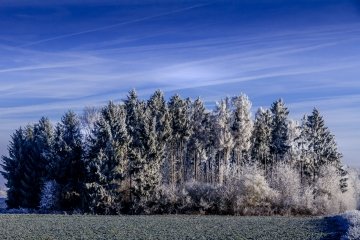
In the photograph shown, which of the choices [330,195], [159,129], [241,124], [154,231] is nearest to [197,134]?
[241,124]

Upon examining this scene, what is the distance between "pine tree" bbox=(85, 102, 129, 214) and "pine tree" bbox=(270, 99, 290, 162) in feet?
122

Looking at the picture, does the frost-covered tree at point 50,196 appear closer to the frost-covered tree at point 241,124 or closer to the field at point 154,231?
A: the field at point 154,231

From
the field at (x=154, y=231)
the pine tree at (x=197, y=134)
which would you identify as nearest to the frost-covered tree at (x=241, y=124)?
→ the pine tree at (x=197, y=134)

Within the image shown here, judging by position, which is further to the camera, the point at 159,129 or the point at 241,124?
the point at 241,124

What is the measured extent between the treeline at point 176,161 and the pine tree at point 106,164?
152 mm

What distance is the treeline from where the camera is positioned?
253ft

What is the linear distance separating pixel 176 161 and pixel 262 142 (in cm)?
1774

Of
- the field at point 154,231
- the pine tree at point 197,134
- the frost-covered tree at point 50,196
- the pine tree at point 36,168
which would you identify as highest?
the pine tree at point 197,134

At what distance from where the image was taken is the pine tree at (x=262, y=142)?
99250 millimetres

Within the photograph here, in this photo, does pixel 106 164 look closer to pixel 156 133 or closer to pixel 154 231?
pixel 156 133

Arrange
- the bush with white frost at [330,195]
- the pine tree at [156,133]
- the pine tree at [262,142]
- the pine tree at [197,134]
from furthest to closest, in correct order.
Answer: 1. the pine tree at [197,134]
2. the pine tree at [262,142]
3. the bush with white frost at [330,195]
4. the pine tree at [156,133]

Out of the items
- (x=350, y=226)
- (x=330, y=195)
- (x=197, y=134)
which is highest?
(x=197, y=134)

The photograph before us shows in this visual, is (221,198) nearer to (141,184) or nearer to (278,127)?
(141,184)

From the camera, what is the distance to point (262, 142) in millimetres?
99062
